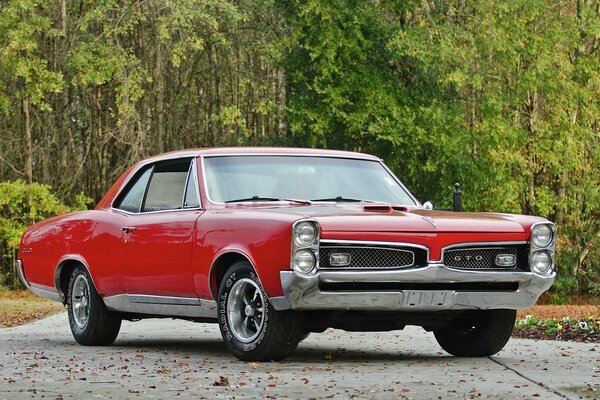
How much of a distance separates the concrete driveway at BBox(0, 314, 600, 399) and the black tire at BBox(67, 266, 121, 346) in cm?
18

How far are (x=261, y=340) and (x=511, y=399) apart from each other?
2810 mm

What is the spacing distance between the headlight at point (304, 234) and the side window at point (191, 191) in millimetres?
1800

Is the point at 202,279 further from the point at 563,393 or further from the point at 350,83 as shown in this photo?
the point at 350,83

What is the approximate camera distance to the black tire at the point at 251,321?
35.7 feet

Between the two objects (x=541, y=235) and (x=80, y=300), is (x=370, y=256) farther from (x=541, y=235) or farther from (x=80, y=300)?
(x=80, y=300)

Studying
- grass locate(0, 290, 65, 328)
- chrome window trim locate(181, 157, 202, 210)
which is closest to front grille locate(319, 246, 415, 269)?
chrome window trim locate(181, 157, 202, 210)

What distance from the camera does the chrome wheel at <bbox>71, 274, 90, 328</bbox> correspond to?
13625 millimetres

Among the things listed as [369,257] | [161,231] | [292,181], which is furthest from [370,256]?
[161,231]

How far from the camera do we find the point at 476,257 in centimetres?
1103

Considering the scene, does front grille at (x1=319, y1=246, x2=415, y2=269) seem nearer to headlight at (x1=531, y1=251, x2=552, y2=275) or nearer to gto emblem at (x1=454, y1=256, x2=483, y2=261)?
gto emblem at (x1=454, y1=256, x2=483, y2=261)

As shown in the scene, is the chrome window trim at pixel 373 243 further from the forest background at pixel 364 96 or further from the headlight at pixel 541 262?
the forest background at pixel 364 96

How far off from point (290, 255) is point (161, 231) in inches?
84.1

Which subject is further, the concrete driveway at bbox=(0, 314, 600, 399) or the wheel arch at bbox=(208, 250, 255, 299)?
the wheel arch at bbox=(208, 250, 255, 299)

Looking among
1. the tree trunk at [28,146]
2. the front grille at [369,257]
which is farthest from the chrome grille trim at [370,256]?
the tree trunk at [28,146]
